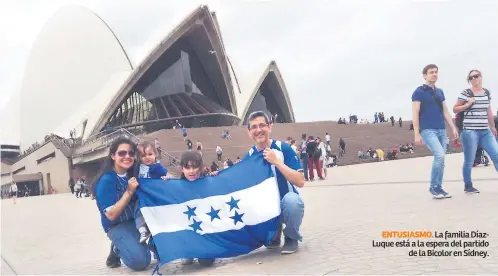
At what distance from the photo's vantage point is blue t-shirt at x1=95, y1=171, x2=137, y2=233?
10.5 ft

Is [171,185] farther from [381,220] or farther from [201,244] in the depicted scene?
[381,220]

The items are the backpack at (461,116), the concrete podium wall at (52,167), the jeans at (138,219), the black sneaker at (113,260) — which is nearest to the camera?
the jeans at (138,219)

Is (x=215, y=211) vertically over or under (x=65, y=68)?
under

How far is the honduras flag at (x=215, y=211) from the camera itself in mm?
3076

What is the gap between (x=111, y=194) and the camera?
3.23m

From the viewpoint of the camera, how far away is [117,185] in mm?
3307

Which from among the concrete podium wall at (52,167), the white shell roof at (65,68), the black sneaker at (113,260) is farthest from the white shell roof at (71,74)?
the black sneaker at (113,260)

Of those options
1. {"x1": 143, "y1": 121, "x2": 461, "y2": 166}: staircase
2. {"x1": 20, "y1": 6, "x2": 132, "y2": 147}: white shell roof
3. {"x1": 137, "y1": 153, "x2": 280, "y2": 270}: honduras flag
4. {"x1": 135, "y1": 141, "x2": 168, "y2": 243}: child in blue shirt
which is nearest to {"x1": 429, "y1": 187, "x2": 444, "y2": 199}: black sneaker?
{"x1": 137, "y1": 153, "x2": 280, "y2": 270}: honduras flag

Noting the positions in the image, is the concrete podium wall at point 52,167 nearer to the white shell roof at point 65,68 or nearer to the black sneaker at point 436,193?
the white shell roof at point 65,68

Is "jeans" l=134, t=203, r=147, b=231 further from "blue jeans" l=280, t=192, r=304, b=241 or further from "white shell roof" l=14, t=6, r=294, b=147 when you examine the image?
"white shell roof" l=14, t=6, r=294, b=147

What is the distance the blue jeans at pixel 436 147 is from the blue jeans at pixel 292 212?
2.34 meters

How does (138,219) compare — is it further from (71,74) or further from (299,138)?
(71,74)

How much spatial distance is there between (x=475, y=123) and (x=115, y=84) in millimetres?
34191

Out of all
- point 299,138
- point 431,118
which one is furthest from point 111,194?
point 299,138
